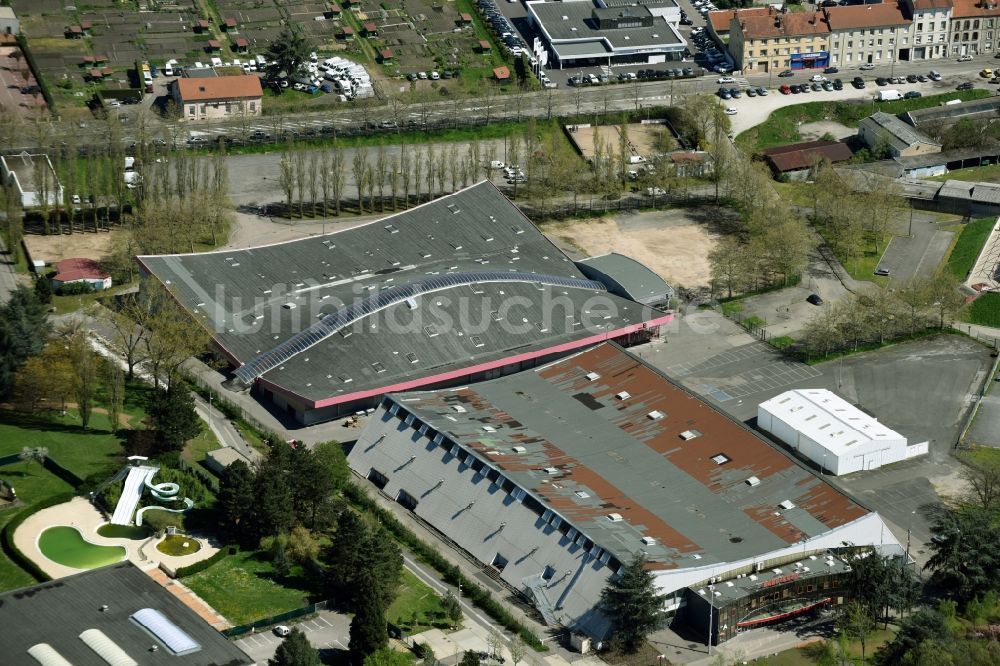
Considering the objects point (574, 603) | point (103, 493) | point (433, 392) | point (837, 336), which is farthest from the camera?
point (837, 336)

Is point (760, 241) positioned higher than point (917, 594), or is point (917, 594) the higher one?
→ point (760, 241)

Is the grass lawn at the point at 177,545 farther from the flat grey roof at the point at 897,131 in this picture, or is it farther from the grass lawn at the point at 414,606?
the flat grey roof at the point at 897,131

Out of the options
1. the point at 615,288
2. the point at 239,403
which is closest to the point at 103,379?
the point at 239,403

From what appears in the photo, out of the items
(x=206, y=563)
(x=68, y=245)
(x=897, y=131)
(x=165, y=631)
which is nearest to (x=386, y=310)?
(x=206, y=563)

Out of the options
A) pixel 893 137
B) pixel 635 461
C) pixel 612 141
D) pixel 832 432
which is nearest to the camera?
pixel 635 461

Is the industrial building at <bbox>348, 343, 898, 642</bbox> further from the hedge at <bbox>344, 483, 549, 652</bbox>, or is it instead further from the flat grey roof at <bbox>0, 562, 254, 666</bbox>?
the flat grey roof at <bbox>0, 562, 254, 666</bbox>

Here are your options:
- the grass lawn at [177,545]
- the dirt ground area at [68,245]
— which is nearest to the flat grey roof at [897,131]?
the dirt ground area at [68,245]

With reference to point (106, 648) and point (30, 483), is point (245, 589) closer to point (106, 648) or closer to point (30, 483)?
point (106, 648)

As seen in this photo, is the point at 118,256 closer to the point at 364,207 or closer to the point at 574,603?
the point at 364,207
